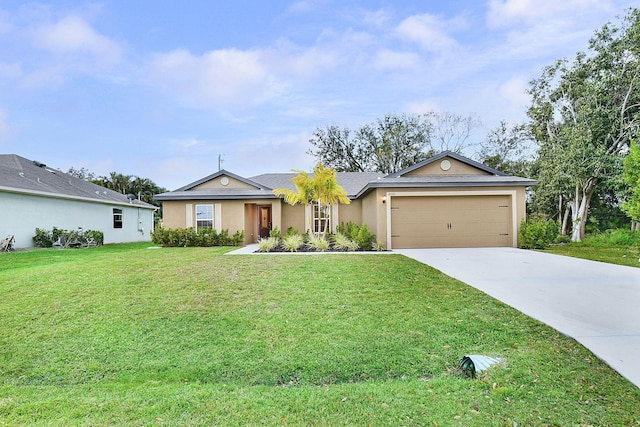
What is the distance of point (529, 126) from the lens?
71.3 ft

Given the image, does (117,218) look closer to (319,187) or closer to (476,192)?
(319,187)

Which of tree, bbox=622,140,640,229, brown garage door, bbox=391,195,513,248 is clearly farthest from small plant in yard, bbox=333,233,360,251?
tree, bbox=622,140,640,229

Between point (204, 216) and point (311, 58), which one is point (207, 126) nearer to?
point (204, 216)

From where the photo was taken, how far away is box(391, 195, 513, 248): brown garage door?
42.9 feet

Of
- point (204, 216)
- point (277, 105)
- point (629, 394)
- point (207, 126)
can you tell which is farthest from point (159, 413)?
point (207, 126)

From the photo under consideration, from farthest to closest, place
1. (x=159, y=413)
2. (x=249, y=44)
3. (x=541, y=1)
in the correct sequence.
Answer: (x=249, y=44) < (x=541, y=1) < (x=159, y=413)

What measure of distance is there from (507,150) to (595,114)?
34.7 feet

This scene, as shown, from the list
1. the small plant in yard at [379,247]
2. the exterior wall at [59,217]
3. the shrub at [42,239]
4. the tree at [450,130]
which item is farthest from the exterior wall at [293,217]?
the tree at [450,130]

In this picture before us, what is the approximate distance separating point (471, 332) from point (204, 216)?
14.0 m

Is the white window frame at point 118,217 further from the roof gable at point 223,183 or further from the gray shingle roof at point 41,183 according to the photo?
the roof gable at point 223,183

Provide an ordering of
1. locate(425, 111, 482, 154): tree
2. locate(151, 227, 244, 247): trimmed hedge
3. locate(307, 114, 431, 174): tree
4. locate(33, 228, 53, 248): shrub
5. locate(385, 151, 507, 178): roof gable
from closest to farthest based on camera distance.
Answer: locate(385, 151, 507, 178): roof gable < locate(151, 227, 244, 247): trimmed hedge < locate(33, 228, 53, 248): shrub < locate(425, 111, 482, 154): tree < locate(307, 114, 431, 174): tree

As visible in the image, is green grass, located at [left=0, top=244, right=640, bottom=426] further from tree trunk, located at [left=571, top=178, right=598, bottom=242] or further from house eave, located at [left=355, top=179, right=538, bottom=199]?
tree trunk, located at [left=571, top=178, right=598, bottom=242]

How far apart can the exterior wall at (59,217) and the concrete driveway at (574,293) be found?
55.7 feet

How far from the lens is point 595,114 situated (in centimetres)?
1631
